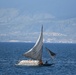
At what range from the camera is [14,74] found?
338ft

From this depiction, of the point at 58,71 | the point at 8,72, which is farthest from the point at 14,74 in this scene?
the point at 58,71

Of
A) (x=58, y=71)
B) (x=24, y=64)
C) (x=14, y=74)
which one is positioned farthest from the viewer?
(x=24, y=64)

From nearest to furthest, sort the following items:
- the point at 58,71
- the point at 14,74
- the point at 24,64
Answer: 1. the point at 14,74
2. the point at 58,71
3. the point at 24,64

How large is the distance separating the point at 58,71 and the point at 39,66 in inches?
260

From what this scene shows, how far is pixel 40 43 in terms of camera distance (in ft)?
383

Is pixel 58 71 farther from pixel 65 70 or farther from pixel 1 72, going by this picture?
pixel 1 72

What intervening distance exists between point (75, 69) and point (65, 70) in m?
3.30

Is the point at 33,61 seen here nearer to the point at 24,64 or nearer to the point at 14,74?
the point at 24,64

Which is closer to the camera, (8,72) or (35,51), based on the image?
(8,72)

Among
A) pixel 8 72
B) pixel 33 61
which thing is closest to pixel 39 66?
pixel 33 61

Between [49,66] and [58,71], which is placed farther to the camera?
[49,66]

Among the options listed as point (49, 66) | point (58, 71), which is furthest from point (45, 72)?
point (49, 66)

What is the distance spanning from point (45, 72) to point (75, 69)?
10.4m

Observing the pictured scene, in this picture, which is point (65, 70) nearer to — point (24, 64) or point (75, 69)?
point (75, 69)
